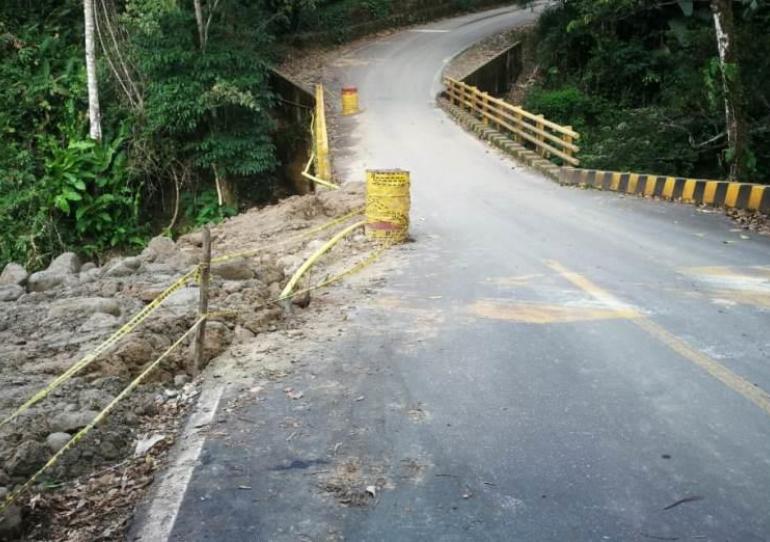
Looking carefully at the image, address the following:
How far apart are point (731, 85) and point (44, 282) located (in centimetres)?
1231

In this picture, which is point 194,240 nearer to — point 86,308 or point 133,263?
point 133,263

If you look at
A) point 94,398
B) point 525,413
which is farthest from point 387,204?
point 525,413

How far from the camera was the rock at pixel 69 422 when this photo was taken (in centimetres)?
522

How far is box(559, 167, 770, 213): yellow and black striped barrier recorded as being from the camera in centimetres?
1287

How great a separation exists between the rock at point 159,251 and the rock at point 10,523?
7.34 meters

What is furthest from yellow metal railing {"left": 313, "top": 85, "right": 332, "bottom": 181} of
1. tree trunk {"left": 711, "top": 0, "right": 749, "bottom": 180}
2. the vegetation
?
tree trunk {"left": 711, "top": 0, "right": 749, "bottom": 180}

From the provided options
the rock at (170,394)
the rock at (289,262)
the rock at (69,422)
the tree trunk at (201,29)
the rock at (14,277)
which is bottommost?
the rock at (14,277)

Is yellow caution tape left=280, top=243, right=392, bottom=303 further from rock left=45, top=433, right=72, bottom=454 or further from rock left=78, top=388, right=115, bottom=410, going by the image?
rock left=45, top=433, right=72, bottom=454

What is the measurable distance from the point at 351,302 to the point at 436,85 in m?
22.3

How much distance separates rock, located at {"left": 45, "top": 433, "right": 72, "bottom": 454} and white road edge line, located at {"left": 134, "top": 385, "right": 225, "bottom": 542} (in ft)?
2.41

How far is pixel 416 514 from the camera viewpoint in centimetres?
399

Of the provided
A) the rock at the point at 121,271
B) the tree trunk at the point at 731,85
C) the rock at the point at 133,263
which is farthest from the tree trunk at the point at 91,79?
the tree trunk at the point at 731,85

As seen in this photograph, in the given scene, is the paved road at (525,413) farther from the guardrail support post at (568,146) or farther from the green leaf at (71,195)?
the green leaf at (71,195)

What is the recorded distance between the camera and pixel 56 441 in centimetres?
494
